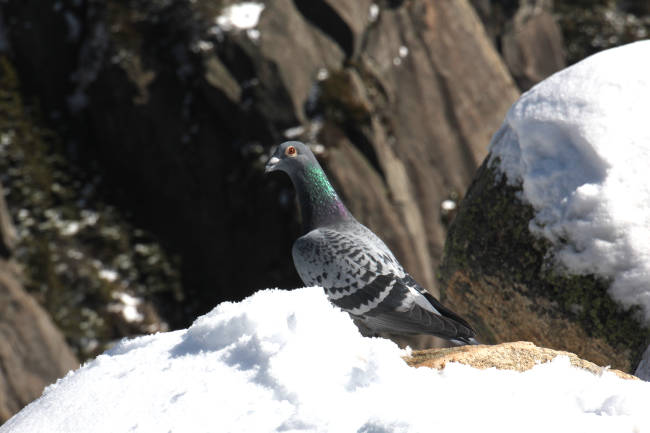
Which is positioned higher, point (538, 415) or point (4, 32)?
point (4, 32)

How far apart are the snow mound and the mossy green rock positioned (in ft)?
0.39

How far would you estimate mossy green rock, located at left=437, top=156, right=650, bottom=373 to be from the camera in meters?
3.63

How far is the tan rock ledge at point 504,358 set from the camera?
99.4 inches

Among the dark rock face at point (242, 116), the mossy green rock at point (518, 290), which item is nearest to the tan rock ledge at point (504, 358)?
the mossy green rock at point (518, 290)

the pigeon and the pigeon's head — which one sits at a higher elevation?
the pigeon's head

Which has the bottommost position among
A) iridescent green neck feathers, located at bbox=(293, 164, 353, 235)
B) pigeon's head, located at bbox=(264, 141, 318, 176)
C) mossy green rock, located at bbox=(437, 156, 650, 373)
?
mossy green rock, located at bbox=(437, 156, 650, 373)

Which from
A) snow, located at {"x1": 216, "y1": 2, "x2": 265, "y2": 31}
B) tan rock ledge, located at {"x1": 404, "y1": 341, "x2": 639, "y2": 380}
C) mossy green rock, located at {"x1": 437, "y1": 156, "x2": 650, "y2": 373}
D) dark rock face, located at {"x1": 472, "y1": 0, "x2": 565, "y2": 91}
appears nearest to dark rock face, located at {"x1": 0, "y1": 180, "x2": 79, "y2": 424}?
snow, located at {"x1": 216, "y1": 2, "x2": 265, "y2": 31}

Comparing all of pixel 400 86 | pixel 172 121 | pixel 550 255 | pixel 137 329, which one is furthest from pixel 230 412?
pixel 400 86

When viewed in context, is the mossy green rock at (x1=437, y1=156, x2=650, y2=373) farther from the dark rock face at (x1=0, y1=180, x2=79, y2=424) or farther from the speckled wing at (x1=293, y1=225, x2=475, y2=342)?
the dark rock face at (x1=0, y1=180, x2=79, y2=424)

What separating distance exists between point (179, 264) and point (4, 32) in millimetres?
8676

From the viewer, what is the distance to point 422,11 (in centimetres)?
1600

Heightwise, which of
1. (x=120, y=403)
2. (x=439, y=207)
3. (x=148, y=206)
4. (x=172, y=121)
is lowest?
(x=439, y=207)

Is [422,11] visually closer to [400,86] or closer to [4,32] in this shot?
[400,86]

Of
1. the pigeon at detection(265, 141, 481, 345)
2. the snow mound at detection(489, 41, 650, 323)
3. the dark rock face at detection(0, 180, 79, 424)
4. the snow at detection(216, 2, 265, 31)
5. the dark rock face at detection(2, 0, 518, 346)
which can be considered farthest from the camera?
the snow at detection(216, 2, 265, 31)
